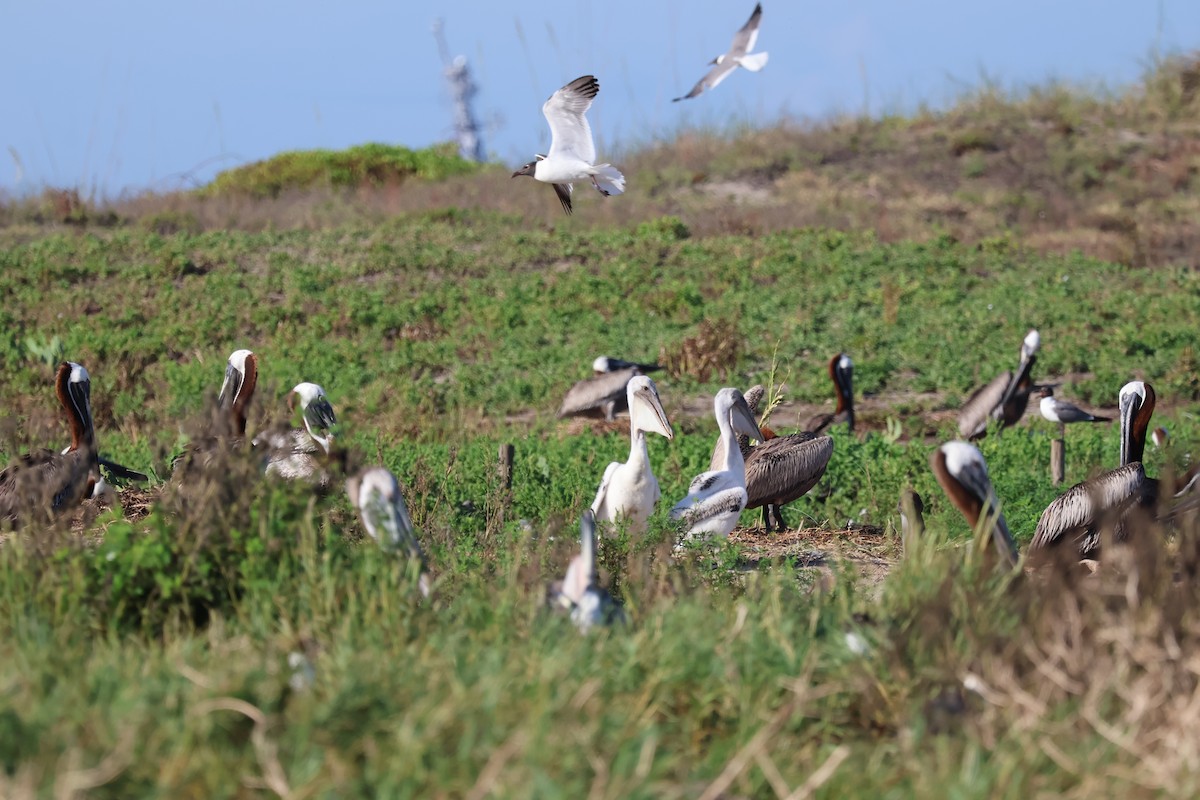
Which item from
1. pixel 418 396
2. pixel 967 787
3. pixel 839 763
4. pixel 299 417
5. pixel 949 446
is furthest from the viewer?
pixel 418 396

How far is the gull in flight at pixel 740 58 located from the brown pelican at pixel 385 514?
404 centimetres

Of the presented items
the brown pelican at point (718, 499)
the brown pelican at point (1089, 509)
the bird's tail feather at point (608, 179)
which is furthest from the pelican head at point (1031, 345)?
the bird's tail feather at point (608, 179)

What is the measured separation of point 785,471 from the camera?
8.41 meters

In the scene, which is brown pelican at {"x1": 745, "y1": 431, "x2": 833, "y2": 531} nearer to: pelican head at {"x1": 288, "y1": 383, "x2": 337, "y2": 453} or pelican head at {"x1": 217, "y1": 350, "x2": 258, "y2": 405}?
pelican head at {"x1": 288, "y1": 383, "x2": 337, "y2": 453}

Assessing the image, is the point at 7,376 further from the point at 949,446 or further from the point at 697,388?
the point at 949,446

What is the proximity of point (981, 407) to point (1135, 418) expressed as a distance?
142 inches

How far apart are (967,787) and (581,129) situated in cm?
535

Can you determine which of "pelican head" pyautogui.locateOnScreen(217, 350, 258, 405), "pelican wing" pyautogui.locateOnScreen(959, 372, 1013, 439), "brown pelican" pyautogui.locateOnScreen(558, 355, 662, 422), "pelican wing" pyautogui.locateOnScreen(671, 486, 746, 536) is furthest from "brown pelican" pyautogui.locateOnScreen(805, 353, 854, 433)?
"pelican head" pyautogui.locateOnScreen(217, 350, 258, 405)

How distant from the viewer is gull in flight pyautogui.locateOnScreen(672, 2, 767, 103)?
8.77 meters

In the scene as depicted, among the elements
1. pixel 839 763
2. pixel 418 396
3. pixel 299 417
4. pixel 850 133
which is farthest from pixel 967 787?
pixel 850 133

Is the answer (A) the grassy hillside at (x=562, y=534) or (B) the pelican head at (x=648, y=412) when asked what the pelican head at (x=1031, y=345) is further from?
(B) the pelican head at (x=648, y=412)

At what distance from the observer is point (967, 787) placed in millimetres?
3359

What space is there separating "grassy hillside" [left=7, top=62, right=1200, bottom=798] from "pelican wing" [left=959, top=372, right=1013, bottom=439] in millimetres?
324

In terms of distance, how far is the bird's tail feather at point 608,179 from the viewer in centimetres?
779
